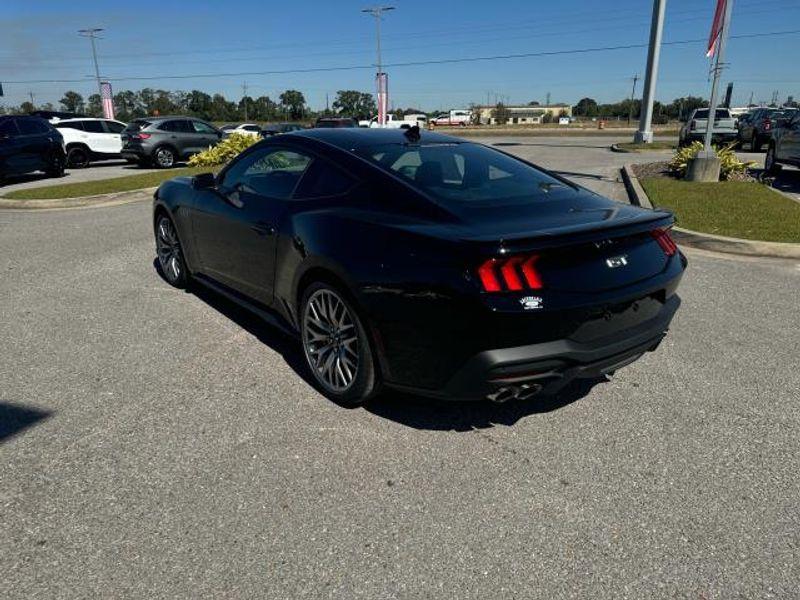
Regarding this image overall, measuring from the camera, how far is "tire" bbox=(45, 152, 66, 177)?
53.4 feet

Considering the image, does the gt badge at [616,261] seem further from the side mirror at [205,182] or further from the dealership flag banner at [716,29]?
the dealership flag banner at [716,29]

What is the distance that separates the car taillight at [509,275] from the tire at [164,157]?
1805cm

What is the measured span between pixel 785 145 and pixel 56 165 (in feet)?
60.1

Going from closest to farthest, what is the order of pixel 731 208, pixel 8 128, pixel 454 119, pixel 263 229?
pixel 263 229
pixel 731 208
pixel 8 128
pixel 454 119

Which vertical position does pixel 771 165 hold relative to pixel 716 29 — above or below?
below

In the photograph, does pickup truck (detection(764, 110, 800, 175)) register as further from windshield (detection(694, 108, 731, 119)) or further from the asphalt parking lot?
windshield (detection(694, 108, 731, 119))

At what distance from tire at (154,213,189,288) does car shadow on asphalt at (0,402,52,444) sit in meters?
2.16

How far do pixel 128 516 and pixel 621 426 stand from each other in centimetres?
→ 249

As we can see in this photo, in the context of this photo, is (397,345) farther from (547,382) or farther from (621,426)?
(621,426)

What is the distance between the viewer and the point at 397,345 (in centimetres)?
296

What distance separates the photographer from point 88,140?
19875 mm

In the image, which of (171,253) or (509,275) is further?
(171,253)

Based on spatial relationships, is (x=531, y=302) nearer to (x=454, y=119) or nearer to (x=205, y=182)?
(x=205, y=182)

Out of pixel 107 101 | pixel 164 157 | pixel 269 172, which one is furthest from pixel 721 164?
pixel 107 101
